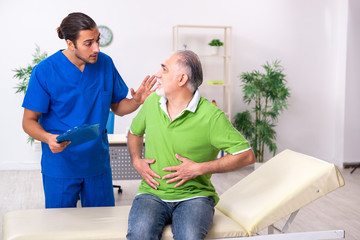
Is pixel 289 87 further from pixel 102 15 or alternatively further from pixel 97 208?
pixel 97 208

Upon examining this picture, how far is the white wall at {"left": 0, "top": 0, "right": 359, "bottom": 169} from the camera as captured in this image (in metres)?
5.27

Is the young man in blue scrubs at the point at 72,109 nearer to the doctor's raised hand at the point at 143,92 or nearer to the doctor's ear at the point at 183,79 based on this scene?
the doctor's raised hand at the point at 143,92

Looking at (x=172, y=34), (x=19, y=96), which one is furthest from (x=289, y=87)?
(x=19, y=96)

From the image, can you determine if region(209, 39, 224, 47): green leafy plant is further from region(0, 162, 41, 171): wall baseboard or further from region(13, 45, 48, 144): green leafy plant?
region(0, 162, 41, 171): wall baseboard

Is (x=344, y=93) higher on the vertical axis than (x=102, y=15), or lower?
lower

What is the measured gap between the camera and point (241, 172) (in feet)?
17.6

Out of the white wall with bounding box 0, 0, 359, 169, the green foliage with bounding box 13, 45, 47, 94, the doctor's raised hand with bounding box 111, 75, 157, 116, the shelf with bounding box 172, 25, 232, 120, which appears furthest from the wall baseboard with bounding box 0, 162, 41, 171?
the doctor's raised hand with bounding box 111, 75, 157, 116

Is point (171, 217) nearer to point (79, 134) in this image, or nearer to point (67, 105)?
point (79, 134)

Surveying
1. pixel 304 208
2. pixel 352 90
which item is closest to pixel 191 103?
pixel 304 208

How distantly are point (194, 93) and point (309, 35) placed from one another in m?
4.33

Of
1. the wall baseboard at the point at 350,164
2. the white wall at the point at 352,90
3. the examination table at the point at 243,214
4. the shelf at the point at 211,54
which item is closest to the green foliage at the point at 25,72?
the shelf at the point at 211,54

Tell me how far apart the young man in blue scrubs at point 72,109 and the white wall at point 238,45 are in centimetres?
338

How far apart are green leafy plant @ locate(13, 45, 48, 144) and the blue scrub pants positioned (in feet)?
10.3

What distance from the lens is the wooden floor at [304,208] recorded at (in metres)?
3.37
